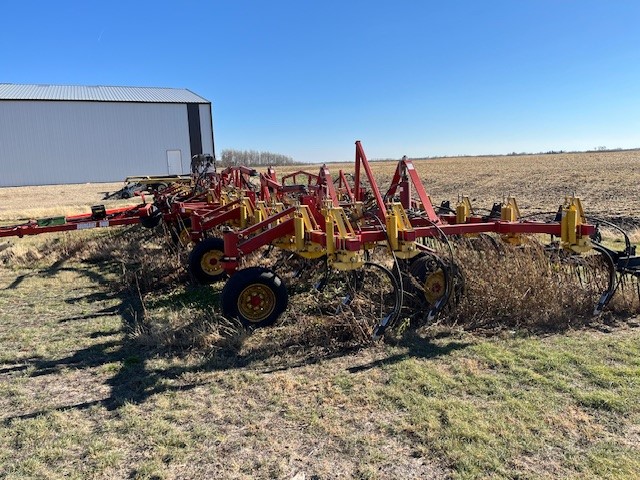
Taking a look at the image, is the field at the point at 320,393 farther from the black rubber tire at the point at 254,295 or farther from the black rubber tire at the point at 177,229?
the black rubber tire at the point at 177,229

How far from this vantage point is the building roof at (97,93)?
39347 mm

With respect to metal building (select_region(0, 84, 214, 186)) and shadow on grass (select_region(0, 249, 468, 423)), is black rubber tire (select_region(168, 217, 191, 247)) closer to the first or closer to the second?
shadow on grass (select_region(0, 249, 468, 423))

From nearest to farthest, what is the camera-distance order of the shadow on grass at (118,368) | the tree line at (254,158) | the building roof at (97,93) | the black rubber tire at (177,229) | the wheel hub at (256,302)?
the shadow on grass at (118,368), the wheel hub at (256,302), the black rubber tire at (177,229), the building roof at (97,93), the tree line at (254,158)

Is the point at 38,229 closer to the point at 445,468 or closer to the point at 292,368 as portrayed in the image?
the point at 292,368

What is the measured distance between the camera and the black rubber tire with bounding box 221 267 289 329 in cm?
484

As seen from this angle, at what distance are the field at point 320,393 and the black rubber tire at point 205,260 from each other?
928mm

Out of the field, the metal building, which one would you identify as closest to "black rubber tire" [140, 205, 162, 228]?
the field

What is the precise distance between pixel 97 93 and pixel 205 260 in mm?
40245

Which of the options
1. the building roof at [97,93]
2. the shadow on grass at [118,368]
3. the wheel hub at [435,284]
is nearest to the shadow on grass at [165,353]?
the shadow on grass at [118,368]

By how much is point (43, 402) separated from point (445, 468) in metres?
2.73

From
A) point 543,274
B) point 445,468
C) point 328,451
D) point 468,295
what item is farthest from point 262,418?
point 543,274

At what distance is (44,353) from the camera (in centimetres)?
462

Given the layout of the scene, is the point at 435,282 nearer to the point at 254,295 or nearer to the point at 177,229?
the point at 254,295

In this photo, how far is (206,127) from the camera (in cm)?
4244
